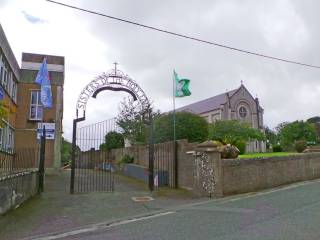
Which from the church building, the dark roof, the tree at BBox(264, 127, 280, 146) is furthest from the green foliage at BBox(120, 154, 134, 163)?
the tree at BBox(264, 127, 280, 146)

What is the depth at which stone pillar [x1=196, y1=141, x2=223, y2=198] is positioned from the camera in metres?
14.7

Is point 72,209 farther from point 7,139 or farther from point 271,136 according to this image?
point 271,136

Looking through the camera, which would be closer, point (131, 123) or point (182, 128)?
point (182, 128)

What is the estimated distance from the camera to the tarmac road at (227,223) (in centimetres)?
844

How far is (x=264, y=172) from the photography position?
17.2 metres

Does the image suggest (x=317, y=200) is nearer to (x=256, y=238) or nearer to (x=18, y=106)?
(x=256, y=238)

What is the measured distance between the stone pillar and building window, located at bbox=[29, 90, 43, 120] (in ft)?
49.7

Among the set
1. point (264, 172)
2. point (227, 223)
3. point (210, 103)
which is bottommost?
point (227, 223)

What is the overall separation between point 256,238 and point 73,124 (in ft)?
32.6

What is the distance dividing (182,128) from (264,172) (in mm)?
5703

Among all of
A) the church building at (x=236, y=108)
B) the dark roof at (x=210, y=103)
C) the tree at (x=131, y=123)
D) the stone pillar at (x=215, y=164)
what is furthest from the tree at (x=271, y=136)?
the stone pillar at (x=215, y=164)

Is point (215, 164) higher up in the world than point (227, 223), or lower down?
higher up

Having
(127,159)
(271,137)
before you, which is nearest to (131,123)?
(127,159)

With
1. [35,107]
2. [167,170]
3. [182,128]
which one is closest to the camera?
[167,170]
